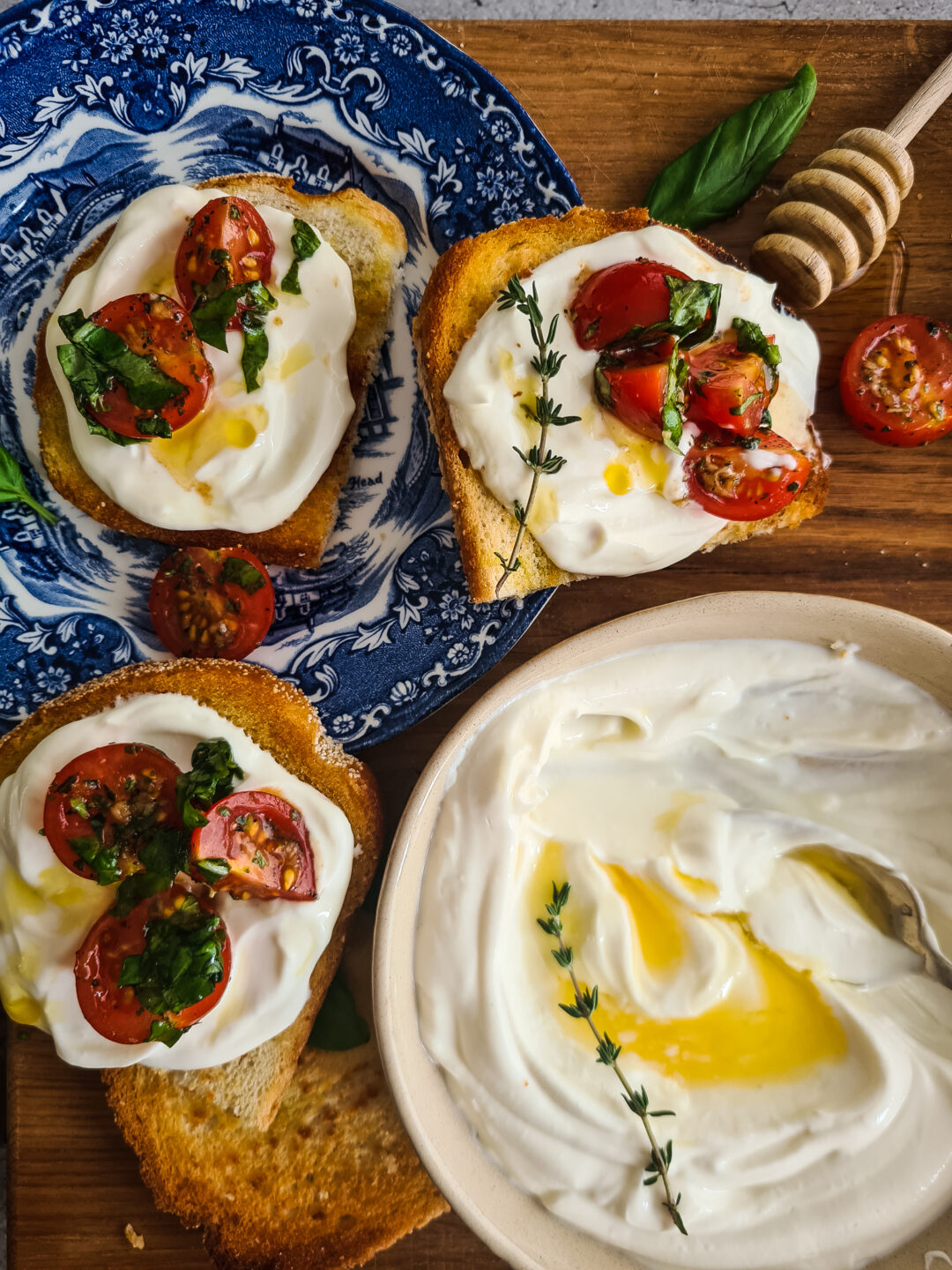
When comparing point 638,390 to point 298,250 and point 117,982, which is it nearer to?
point 298,250

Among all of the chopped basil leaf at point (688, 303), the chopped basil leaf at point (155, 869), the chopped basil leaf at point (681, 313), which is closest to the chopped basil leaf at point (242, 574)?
the chopped basil leaf at point (155, 869)

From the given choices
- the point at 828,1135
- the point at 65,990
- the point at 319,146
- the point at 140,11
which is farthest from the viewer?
the point at 319,146

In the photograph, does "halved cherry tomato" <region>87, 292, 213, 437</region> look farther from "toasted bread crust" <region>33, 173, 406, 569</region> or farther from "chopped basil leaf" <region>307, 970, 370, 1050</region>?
"chopped basil leaf" <region>307, 970, 370, 1050</region>

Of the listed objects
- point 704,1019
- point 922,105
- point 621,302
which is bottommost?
point 704,1019

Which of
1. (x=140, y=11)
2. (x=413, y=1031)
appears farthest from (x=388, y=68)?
(x=413, y=1031)

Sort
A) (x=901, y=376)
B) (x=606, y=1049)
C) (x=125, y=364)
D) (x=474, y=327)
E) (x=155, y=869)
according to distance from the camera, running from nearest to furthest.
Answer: (x=606, y=1049)
(x=155, y=869)
(x=125, y=364)
(x=474, y=327)
(x=901, y=376)

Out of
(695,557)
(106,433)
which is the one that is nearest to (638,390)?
(695,557)

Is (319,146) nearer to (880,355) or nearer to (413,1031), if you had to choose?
(880,355)

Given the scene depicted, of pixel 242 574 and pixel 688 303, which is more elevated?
pixel 688 303
